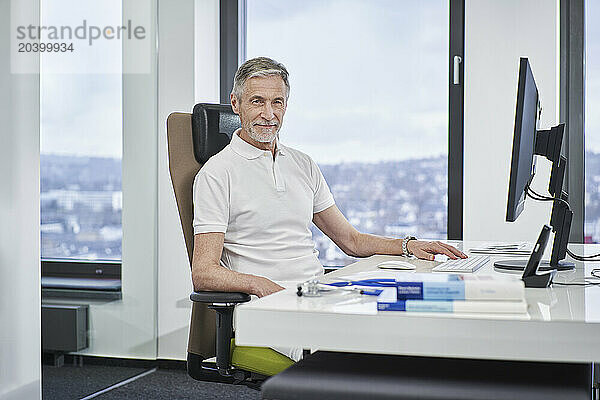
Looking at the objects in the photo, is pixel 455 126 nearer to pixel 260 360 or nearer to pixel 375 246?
pixel 375 246

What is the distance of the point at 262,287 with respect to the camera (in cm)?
207

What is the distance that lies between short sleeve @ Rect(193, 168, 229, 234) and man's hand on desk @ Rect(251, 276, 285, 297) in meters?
0.24

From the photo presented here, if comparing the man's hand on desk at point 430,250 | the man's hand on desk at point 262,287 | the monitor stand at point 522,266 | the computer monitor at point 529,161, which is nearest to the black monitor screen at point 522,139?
the computer monitor at point 529,161

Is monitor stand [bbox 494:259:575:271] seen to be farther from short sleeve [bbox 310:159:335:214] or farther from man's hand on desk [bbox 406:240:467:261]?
short sleeve [bbox 310:159:335:214]

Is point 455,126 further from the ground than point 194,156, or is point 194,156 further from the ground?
point 455,126

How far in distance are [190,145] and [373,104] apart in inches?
66.6

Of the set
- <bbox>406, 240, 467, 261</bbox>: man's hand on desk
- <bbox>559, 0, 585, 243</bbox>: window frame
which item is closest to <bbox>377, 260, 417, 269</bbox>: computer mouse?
<bbox>406, 240, 467, 261</bbox>: man's hand on desk

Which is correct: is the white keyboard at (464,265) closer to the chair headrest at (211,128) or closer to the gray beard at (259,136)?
the gray beard at (259,136)

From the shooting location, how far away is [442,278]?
1.35 metres

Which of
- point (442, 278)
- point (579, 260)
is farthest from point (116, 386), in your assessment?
point (442, 278)

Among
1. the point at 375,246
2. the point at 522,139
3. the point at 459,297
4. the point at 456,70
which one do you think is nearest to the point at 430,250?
the point at 375,246

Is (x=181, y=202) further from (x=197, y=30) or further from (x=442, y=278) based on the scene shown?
(x=197, y=30)

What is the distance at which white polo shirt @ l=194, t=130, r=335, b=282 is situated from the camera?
7.55 feet

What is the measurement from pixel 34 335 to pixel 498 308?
225cm
